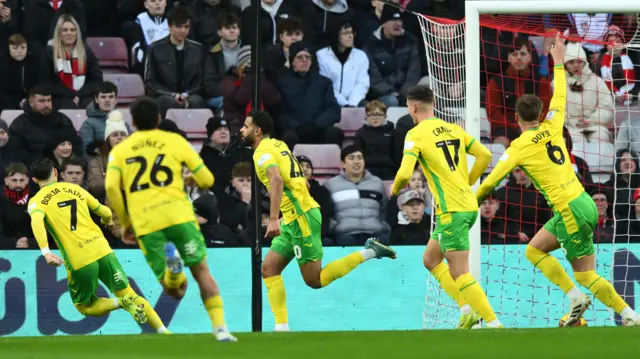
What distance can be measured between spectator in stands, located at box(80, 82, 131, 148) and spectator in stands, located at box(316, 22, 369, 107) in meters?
2.57

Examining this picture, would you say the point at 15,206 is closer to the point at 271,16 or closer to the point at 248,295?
the point at 248,295

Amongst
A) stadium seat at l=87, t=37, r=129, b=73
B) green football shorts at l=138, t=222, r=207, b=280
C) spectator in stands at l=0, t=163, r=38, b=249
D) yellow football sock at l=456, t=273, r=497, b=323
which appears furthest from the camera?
stadium seat at l=87, t=37, r=129, b=73

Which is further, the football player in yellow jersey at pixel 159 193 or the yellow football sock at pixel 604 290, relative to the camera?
the yellow football sock at pixel 604 290

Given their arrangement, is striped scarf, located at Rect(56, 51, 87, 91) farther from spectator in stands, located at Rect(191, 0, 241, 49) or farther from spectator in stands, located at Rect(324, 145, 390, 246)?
spectator in stands, located at Rect(324, 145, 390, 246)

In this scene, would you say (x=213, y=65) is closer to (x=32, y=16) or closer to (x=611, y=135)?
(x=32, y=16)

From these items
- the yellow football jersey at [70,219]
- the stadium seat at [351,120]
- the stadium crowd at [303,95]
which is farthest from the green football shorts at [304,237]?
the stadium seat at [351,120]

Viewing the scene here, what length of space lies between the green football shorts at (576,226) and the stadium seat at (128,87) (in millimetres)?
6233

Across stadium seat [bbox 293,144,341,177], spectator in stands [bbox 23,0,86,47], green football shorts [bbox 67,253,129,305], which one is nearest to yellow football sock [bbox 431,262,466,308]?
green football shorts [bbox 67,253,129,305]

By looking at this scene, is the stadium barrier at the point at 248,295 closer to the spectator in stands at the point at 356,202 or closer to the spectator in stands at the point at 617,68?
the spectator in stands at the point at 356,202

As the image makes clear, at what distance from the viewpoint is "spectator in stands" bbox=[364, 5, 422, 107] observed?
1578cm

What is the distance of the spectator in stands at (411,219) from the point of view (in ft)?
45.0

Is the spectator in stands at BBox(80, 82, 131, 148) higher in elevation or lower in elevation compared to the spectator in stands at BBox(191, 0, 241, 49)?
lower

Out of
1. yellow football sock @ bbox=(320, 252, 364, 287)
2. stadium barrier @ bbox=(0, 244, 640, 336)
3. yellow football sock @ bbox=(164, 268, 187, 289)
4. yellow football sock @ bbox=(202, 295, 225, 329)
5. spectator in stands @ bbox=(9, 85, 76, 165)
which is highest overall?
spectator in stands @ bbox=(9, 85, 76, 165)

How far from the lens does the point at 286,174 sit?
37.5 ft
